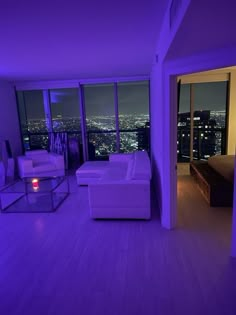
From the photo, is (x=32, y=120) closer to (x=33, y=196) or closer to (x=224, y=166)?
(x=33, y=196)

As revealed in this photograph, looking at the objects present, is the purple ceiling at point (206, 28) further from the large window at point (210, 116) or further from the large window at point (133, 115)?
the large window at point (133, 115)

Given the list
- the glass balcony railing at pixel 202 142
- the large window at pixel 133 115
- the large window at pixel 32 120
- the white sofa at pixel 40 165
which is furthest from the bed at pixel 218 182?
the large window at pixel 32 120

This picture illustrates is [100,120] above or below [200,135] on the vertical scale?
above

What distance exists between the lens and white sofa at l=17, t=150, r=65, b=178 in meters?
5.15

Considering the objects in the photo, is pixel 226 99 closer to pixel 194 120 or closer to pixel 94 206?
pixel 194 120

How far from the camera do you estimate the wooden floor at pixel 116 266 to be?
1.87m

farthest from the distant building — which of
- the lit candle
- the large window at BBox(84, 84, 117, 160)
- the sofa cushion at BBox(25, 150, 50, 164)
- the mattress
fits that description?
the lit candle

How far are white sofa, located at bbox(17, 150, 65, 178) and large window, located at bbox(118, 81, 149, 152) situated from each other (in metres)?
1.91

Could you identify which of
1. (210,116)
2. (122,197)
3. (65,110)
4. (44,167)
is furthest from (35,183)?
(210,116)

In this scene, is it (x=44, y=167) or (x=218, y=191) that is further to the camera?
(x=44, y=167)

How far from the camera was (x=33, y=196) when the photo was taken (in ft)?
14.2

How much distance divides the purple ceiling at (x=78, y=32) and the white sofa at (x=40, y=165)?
211cm

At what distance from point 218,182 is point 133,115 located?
328cm

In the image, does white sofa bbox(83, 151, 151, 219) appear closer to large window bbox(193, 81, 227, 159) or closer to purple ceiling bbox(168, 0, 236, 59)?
purple ceiling bbox(168, 0, 236, 59)
